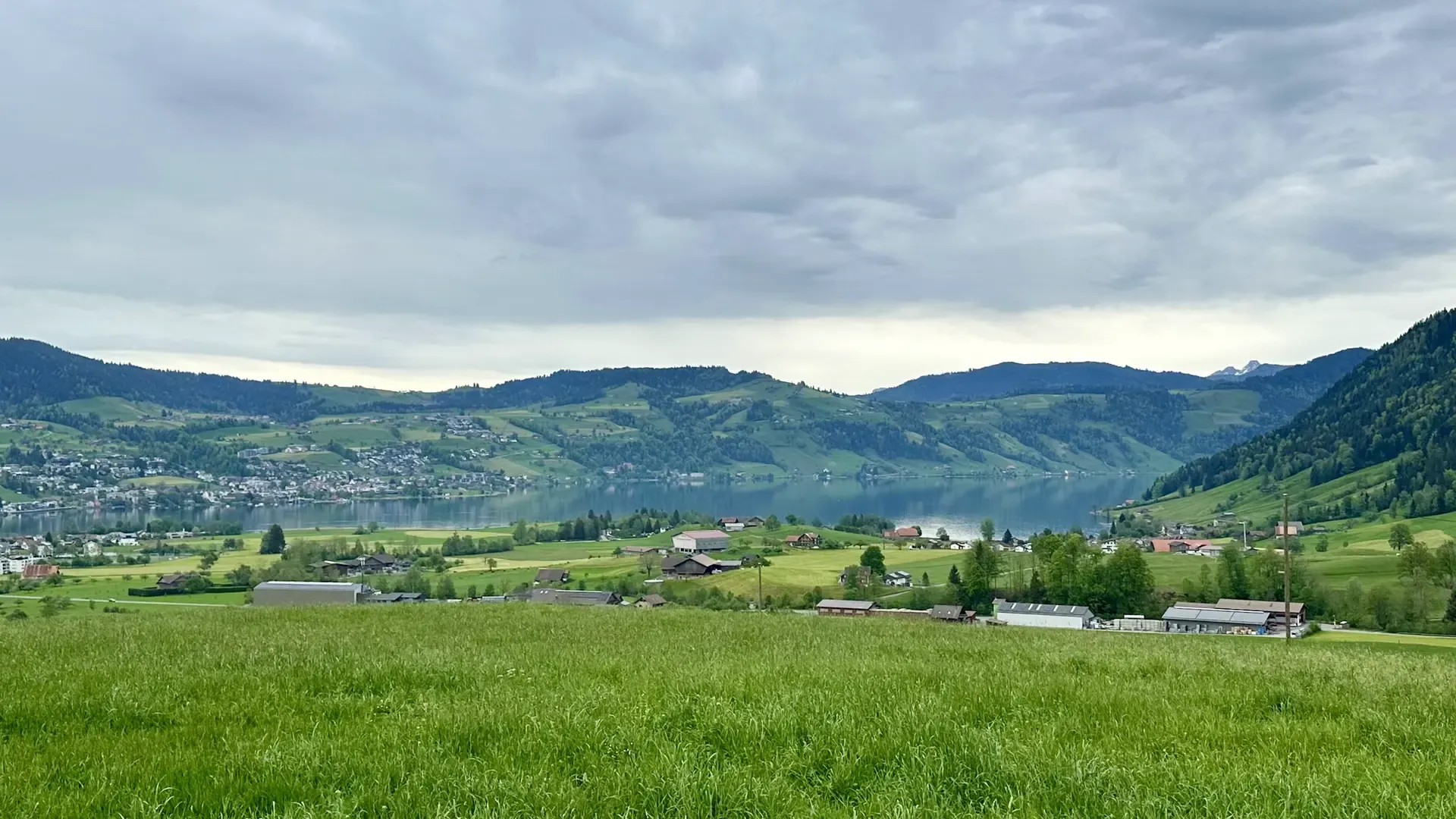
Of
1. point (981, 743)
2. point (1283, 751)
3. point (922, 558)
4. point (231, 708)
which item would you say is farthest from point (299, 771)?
point (922, 558)

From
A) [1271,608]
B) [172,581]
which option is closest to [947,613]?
[1271,608]

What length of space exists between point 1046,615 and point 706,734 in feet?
260

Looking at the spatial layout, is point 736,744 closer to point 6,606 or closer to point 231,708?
point 231,708

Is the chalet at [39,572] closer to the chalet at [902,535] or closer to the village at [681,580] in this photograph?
the village at [681,580]

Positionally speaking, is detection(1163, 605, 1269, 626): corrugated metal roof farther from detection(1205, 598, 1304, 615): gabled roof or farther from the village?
detection(1205, 598, 1304, 615): gabled roof

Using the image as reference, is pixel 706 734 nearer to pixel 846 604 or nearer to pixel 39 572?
pixel 846 604

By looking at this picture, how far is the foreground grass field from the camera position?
6.24m

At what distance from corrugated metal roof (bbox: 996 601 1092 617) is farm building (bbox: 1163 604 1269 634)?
8205 mm

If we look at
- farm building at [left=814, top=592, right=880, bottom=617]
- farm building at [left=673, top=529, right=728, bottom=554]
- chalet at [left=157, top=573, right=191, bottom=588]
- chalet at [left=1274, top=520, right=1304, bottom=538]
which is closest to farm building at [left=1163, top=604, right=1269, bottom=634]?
farm building at [left=814, top=592, right=880, bottom=617]

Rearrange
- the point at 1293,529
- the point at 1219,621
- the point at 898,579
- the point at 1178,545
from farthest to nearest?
the point at 1293,529 < the point at 1178,545 < the point at 898,579 < the point at 1219,621

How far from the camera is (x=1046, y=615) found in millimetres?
80125

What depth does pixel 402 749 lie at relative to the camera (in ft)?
24.2

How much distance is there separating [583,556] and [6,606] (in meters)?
83.5

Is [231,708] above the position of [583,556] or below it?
above
